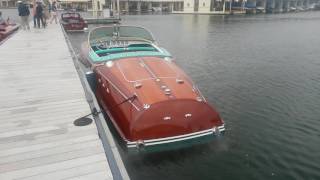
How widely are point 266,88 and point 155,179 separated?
9.04 meters

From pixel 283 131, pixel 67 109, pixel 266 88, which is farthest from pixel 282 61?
pixel 67 109

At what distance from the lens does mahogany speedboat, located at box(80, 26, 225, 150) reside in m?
7.72

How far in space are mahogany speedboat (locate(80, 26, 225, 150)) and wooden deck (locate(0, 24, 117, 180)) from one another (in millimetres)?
1001

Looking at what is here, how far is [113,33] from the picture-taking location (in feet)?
44.6

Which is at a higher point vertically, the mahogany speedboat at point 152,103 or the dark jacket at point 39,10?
the dark jacket at point 39,10

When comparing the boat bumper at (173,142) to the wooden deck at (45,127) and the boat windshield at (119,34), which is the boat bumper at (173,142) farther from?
the boat windshield at (119,34)

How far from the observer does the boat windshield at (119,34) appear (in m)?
13.5

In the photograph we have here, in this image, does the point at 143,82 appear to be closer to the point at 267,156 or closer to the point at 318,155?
the point at 267,156

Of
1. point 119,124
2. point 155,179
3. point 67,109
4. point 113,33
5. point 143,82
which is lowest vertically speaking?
point 155,179

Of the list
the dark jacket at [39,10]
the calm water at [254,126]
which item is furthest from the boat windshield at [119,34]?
the dark jacket at [39,10]

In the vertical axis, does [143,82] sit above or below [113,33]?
below

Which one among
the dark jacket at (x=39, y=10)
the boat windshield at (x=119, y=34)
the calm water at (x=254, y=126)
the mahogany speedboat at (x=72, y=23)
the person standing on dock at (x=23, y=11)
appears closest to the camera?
the calm water at (x=254, y=126)

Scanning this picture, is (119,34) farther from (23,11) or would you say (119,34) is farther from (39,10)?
(39,10)

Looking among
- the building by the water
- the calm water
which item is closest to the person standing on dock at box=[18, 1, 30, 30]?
the calm water
